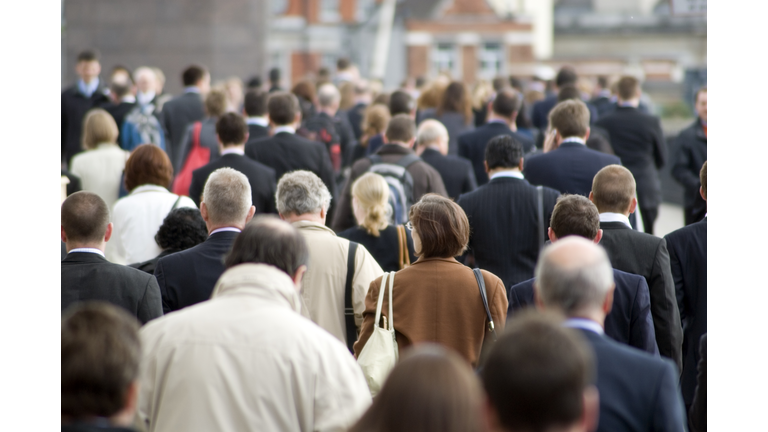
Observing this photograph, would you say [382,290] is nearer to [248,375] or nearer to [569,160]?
[248,375]

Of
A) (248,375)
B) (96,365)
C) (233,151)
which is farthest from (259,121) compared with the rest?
(96,365)

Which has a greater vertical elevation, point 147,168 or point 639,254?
point 147,168

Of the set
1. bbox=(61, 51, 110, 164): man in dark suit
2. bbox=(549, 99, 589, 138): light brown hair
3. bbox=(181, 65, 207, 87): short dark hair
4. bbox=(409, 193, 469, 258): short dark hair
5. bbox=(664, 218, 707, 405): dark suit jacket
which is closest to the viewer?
bbox=(409, 193, 469, 258): short dark hair

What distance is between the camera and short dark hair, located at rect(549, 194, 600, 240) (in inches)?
177

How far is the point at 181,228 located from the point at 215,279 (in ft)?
2.70

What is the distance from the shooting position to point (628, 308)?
14.4 feet

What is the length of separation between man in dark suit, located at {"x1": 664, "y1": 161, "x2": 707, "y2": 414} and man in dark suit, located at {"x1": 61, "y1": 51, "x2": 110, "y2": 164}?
7.74 m

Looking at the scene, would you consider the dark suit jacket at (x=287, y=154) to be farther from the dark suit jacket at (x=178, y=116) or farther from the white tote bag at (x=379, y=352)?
the white tote bag at (x=379, y=352)

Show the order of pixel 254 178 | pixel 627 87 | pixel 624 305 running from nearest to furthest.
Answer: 1. pixel 624 305
2. pixel 254 178
3. pixel 627 87

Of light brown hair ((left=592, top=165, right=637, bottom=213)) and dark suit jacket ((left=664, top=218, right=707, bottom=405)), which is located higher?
light brown hair ((left=592, top=165, right=637, bottom=213))

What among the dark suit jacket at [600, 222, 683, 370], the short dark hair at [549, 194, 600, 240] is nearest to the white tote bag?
the short dark hair at [549, 194, 600, 240]

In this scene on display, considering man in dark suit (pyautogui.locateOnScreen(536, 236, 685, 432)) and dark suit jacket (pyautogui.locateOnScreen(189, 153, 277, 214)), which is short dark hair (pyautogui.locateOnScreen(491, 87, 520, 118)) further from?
man in dark suit (pyautogui.locateOnScreen(536, 236, 685, 432))

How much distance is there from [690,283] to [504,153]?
1.53 meters
